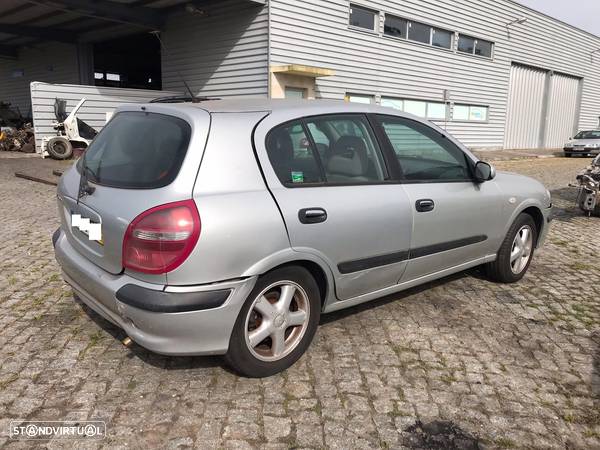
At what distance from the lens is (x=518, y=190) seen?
4309 mm

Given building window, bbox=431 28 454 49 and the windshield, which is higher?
building window, bbox=431 28 454 49

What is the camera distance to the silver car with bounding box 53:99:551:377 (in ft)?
8.13

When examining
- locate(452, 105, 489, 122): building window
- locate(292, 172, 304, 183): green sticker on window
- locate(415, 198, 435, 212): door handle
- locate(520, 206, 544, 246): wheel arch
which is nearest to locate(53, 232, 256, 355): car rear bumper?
locate(292, 172, 304, 183): green sticker on window

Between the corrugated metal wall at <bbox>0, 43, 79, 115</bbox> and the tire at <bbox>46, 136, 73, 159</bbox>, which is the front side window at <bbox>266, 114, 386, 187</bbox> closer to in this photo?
the tire at <bbox>46, 136, 73, 159</bbox>

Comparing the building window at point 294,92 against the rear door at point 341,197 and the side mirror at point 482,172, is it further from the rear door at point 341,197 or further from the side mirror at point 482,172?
the rear door at point 341,197

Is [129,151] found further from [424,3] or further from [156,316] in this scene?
[424,3]

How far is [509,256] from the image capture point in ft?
14.4

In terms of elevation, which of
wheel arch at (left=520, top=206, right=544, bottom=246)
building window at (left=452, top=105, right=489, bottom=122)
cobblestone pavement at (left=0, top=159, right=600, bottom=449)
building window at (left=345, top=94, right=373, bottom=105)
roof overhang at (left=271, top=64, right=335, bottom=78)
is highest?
roof overhang at (left=271, top=64, right=335, bottom=78)

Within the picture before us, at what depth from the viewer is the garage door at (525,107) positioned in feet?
75.5

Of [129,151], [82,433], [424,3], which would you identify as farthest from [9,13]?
[82,433]

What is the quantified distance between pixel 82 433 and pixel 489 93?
2215 cm

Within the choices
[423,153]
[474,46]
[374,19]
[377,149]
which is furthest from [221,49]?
[377,149]

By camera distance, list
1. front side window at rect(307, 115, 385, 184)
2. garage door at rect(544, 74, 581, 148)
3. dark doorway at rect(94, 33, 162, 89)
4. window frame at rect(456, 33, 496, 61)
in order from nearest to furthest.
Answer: front side window at rect(307, 115, 385, 184)
window frame at rect(456, 33, 496, 61)
dark doorway at rect(94, 33, 162, 89)
garage door at rect(544, 74, 581, 148)

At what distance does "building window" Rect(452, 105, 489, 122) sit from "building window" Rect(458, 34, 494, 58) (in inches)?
85.3
